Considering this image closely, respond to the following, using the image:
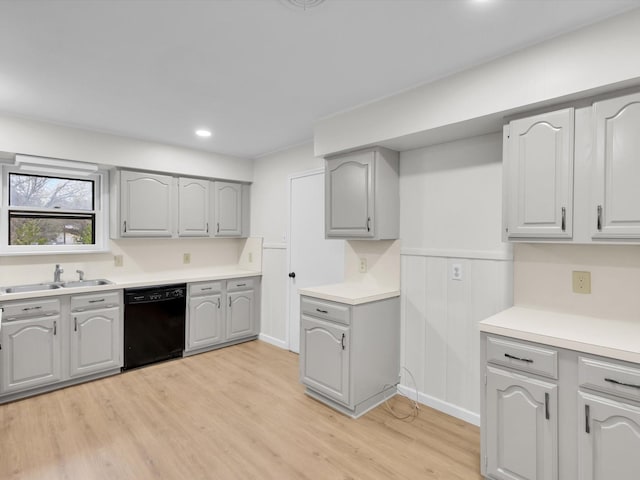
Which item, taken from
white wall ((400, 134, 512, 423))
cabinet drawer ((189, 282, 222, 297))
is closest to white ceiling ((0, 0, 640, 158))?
white wall ((400, 134, 512, 423))

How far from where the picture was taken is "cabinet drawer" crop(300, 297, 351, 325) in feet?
8.69

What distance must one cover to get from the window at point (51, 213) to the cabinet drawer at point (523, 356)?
390 cm

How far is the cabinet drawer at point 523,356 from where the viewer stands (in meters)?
1.69

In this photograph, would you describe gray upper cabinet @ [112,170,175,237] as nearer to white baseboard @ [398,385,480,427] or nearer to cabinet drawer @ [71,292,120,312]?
cabinet drawer @ [71,292,120,312]

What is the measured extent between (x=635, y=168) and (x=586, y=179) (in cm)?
19

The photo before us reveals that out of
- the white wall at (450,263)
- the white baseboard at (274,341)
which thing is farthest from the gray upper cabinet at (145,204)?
the white wall at (450,263)

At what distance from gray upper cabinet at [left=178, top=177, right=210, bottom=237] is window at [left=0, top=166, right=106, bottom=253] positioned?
2.66 feet

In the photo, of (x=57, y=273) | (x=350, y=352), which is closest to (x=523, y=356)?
(x=350, y=352)

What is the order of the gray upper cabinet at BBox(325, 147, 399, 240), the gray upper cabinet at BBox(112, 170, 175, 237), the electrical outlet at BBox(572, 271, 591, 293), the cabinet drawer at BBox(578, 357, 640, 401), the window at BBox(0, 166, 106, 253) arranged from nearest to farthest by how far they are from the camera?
the cabinet drawer at BBox(578, 357, 640, 401) → the electrical outlet at BBox(572, 271, 591, 293) → the gray upper cabinet at BBox(325, 147, 399, 240) → the window at BBox(0, 166, 106, 253) → the gray upper cabinet at BBox(112, 170, 175, 237)

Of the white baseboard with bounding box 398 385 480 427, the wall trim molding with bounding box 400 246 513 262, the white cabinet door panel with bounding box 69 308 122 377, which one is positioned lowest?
the white baseboard with bounding box 398 385 480 427

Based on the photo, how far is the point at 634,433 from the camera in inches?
58.0

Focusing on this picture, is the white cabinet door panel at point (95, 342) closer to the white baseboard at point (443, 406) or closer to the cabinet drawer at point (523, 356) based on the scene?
the white baseboard at point (443, 406)

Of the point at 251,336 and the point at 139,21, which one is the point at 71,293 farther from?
the point at 139,21

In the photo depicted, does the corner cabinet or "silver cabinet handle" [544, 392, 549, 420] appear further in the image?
the corner cabinet
